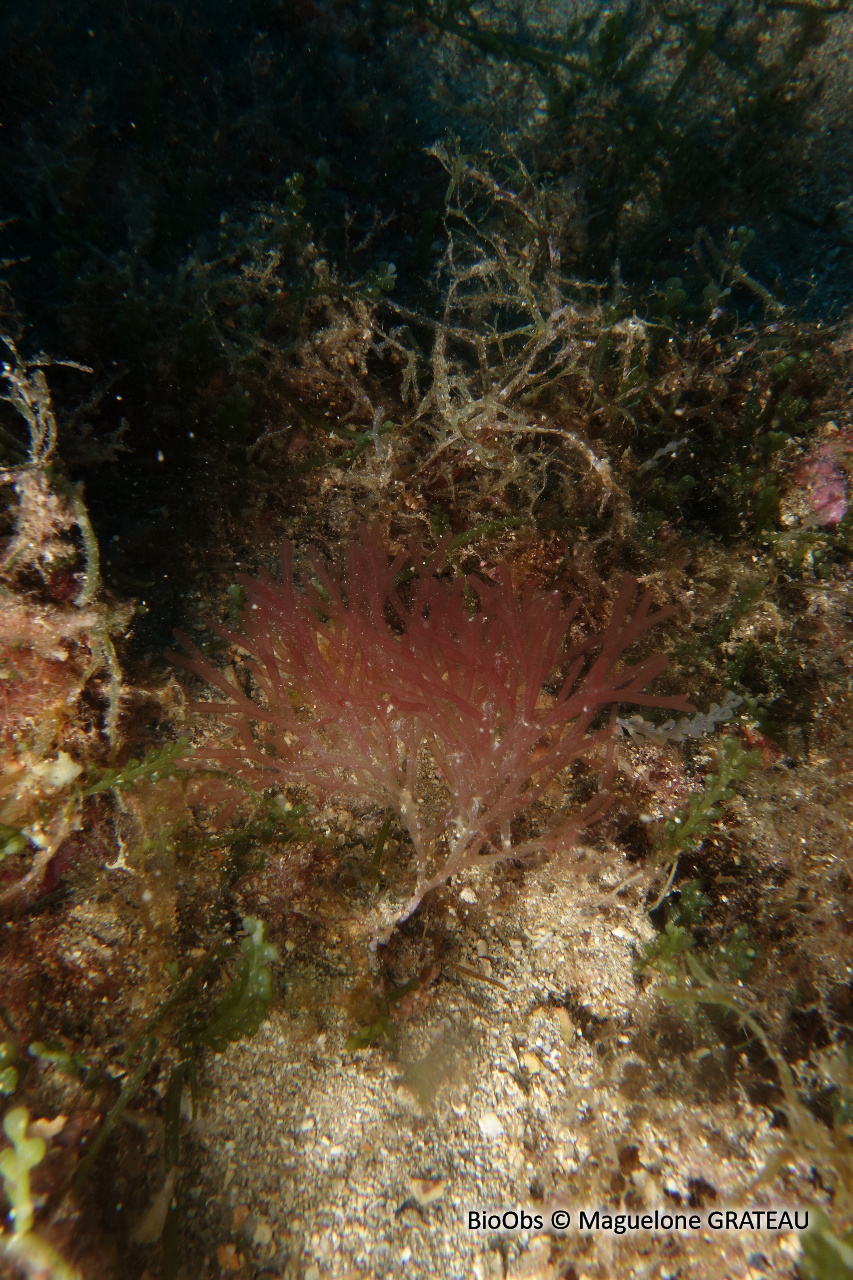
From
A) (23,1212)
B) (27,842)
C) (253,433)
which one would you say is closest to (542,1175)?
(23,1212)

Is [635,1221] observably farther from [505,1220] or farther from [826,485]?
[826,485]

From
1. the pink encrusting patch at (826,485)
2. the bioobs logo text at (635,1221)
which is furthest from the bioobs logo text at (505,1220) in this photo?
the pink encrusting patch at (826,485)

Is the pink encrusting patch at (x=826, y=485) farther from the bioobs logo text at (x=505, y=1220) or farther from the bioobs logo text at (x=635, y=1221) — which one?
the bioobs logo text at (x=505, y=1220)

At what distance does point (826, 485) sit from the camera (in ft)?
8.80

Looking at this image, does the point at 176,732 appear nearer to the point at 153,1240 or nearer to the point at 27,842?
the point at 27,842

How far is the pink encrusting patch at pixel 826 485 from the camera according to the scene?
2658mm

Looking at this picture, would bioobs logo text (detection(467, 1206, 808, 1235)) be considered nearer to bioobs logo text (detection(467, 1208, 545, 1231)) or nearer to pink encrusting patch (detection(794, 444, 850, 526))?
bioobs logo text (detection(467, 1208, 545, 1231))

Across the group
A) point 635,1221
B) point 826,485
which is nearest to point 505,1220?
point 635,1221

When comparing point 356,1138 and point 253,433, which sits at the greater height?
point 253,433

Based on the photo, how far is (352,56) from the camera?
16.6 ft

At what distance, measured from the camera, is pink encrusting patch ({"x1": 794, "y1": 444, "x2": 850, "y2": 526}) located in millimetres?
2658

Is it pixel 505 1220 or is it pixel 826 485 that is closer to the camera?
pixel 505 1220

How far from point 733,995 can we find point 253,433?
11.5 ft

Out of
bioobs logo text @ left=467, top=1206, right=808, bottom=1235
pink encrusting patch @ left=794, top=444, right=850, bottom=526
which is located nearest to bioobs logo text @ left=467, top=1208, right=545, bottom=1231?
bioobs logo text @ left=467, top=1206, right=808, bottom=1235
